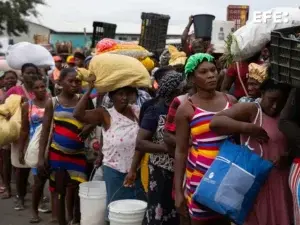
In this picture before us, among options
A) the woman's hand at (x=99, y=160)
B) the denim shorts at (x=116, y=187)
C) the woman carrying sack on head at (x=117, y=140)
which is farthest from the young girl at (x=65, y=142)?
the denim shorts at (x=116, y=187)

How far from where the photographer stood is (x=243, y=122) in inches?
137

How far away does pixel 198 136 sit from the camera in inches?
147

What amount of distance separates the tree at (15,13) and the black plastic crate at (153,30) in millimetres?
30951

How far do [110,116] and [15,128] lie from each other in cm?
229

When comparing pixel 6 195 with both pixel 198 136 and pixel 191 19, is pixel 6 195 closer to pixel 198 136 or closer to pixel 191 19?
pixel 191 19

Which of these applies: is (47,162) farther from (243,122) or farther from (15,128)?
(243,122)

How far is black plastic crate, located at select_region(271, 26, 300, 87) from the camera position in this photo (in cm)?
298

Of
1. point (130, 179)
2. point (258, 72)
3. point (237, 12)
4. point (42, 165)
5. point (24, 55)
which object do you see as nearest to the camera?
point (258, 72)

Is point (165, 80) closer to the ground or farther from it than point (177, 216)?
farther from it

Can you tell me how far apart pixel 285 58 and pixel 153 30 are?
21.8ft

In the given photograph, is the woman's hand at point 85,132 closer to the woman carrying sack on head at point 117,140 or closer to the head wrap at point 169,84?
the woman carrying sack on head at point 117,140

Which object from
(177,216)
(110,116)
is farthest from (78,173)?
(177,216)

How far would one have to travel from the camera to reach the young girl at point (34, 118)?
6420mm

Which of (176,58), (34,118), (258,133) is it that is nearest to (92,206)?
(34,118)
